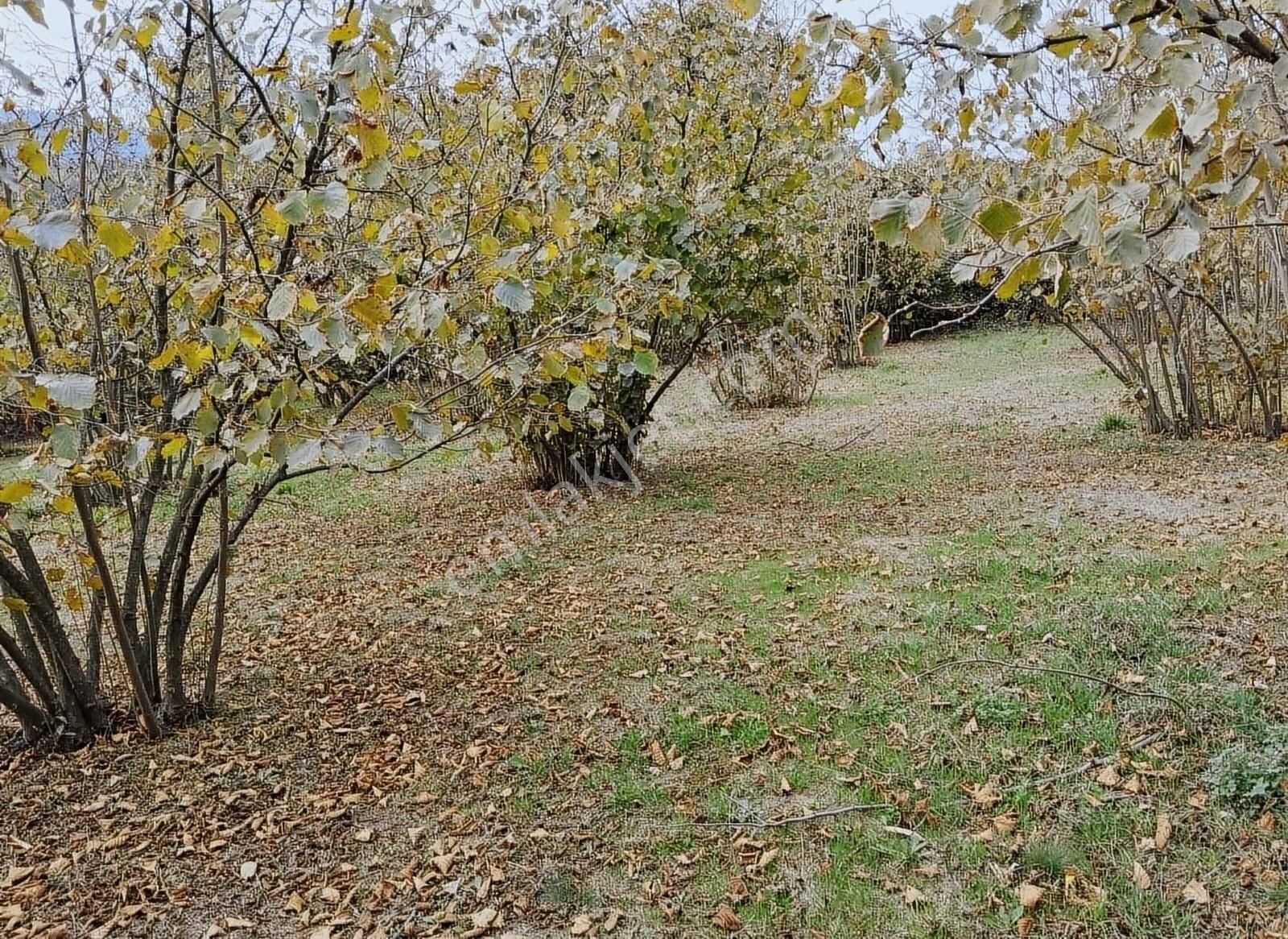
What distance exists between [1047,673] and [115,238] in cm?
321

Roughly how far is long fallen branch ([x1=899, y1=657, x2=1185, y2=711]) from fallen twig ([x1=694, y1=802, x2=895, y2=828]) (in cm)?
76

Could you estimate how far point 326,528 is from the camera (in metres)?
6.45

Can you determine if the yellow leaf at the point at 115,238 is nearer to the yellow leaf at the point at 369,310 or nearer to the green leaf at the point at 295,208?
the green leaf at the point at 295,208

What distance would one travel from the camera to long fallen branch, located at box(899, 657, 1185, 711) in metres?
2.93

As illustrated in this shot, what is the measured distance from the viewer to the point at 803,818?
2559mm

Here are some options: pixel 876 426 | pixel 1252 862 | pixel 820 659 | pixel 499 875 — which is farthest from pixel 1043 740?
pixel 876 426

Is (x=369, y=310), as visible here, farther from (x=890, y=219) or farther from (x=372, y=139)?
(x=890, y=219)

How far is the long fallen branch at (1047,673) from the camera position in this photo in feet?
9.60

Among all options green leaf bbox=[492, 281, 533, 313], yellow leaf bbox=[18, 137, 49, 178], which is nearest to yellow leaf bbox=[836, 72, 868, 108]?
green leaf bbox=[492, 281, 533, 313]

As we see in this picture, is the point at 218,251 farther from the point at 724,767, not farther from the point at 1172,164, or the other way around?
the point at 1172,164

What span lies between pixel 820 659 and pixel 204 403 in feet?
8.11

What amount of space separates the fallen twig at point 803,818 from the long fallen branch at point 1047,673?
761mm

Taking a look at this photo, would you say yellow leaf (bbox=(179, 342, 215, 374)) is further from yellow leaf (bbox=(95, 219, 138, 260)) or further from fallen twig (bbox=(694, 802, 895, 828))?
fallen twig (bbox=(694, 802, 895, 828))

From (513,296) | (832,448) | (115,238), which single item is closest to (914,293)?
(832,448)
